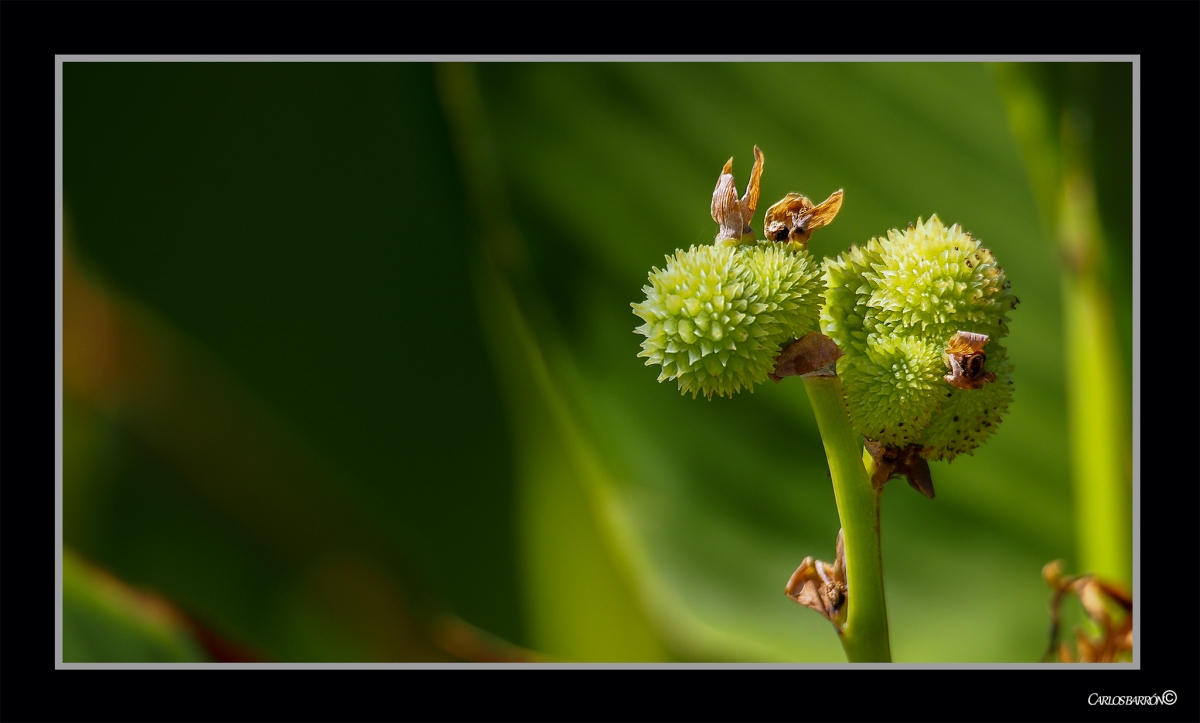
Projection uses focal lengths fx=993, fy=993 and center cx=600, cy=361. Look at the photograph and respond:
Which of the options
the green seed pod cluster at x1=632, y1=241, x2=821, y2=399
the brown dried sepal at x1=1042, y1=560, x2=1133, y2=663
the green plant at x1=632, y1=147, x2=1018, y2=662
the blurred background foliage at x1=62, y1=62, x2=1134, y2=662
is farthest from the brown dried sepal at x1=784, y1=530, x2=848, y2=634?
the blurred background foliage at x1=62, y1=62, x2=1134, y2=662

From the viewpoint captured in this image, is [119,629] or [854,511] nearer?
[854,511]

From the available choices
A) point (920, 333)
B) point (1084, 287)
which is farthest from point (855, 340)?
point (1084, 287)

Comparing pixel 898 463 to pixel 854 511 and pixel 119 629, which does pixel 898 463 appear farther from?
pixel 119 629

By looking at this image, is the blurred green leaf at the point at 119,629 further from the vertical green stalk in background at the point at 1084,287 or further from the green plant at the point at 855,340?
the vertical green stalk in background at the point at 1084,287

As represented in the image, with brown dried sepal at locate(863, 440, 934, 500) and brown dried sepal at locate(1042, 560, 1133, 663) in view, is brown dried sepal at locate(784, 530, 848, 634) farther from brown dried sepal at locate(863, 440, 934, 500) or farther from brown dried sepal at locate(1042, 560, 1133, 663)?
brown dried sepal at locate(1042, 560, 1133, 663)

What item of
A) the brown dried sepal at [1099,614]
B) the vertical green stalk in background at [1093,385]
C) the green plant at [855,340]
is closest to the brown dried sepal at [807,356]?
the green plant at [855,340]
